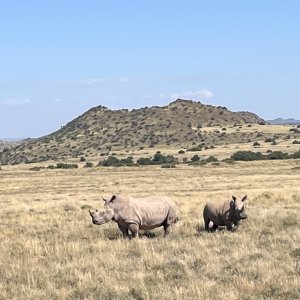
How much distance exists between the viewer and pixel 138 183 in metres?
46.4

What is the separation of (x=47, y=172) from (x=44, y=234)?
158 feet

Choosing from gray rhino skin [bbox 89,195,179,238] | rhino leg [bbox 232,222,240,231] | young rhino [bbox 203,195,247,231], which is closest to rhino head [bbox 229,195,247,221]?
young rhino [bbox 203,195,247,231]

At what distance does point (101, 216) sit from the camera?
50.3ft

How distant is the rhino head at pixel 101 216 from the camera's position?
50.2 ft

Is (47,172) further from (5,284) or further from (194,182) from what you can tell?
(5,284)

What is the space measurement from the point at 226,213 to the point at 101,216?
374cm

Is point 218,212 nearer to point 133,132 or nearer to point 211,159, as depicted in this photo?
point 211,159

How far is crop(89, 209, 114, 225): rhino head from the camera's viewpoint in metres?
15.3

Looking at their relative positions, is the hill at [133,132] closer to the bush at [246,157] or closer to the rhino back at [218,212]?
the bush at [246,157]

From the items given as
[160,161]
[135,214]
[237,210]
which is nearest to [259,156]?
[160,161]

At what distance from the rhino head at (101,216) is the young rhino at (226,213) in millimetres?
3246

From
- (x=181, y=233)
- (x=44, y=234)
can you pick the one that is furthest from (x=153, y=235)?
(x=44, y=234)

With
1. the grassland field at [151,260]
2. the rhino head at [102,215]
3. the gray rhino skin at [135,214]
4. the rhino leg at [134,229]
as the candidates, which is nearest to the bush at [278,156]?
the grassland field at [151,260]

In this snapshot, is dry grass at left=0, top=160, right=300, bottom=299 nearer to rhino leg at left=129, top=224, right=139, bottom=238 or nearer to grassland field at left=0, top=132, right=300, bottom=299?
grassland field at left=0, top=132, right=300, bottom=299
